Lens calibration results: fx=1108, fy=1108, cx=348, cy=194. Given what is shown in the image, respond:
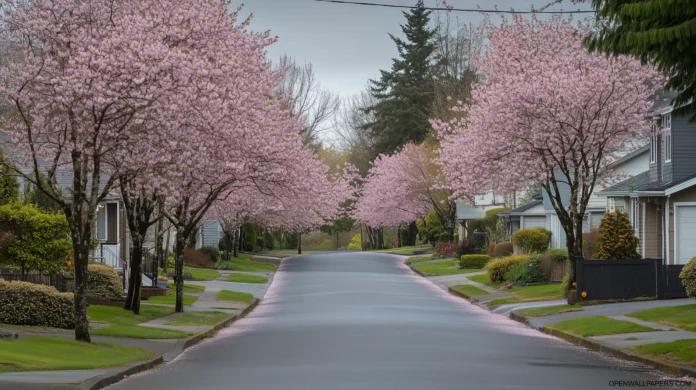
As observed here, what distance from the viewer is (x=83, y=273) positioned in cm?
2055

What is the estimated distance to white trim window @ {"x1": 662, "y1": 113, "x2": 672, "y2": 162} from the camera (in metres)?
37.2

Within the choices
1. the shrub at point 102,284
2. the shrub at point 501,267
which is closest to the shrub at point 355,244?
the shrub at point 501,267

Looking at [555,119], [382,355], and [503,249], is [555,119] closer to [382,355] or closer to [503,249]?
[382,355]

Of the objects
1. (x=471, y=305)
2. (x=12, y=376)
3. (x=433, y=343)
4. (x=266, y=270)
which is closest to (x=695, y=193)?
(x=471, y=305)

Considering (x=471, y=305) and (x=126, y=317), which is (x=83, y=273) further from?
(x=471, y=305)

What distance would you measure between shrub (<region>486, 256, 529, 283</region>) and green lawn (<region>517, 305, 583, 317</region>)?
13.1 m

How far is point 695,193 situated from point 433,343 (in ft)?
58.8

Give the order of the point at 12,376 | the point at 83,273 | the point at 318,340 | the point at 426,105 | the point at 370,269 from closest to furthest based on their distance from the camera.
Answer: the point at 12,376 < the point at 83,273 < the point at 318,340 < the point at 370,269 < the point at 426,105

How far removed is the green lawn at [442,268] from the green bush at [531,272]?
44.4 feet

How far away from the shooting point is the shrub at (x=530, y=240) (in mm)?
54219

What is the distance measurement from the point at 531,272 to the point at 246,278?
16602 mm

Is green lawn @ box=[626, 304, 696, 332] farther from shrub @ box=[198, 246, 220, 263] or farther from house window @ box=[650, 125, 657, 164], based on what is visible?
shrub @ box=[198, 246, 220, 263]

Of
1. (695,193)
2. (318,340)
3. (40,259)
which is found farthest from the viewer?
(695,193)

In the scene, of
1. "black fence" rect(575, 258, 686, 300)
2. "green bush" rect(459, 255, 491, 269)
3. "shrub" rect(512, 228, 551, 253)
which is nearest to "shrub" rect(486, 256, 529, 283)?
"shrub" rect(512, 228, 551, 253)
